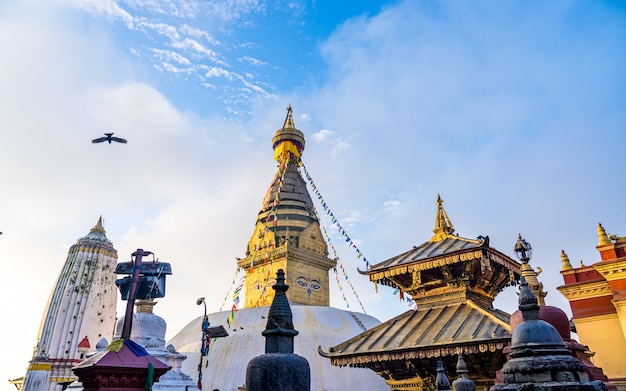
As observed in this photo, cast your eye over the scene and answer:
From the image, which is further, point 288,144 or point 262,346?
point 288,144

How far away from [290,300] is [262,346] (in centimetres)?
645

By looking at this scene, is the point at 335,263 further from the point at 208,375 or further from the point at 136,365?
the point at 136,365

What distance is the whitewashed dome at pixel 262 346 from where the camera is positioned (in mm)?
20828

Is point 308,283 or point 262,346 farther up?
point 308,283

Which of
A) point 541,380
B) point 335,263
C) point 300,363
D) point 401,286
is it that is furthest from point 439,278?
point 335,263

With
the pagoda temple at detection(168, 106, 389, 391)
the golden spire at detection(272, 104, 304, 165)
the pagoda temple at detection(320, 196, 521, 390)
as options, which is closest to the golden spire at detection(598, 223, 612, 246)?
the pagoda temple at detection(320, 196, 521, 390)

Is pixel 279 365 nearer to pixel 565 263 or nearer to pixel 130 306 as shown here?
pixel 130 306

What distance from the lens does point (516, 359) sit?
4.46 meters

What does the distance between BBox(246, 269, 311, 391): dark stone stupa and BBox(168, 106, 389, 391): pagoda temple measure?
13357mm

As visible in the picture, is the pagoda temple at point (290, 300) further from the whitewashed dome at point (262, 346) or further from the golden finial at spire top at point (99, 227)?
the golden finial at spire top at point (99, 227)

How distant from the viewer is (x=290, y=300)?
95.1 ft

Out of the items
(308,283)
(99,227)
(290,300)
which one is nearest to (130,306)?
(290,300)

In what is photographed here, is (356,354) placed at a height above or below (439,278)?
below

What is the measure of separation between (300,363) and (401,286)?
8.27 meters
